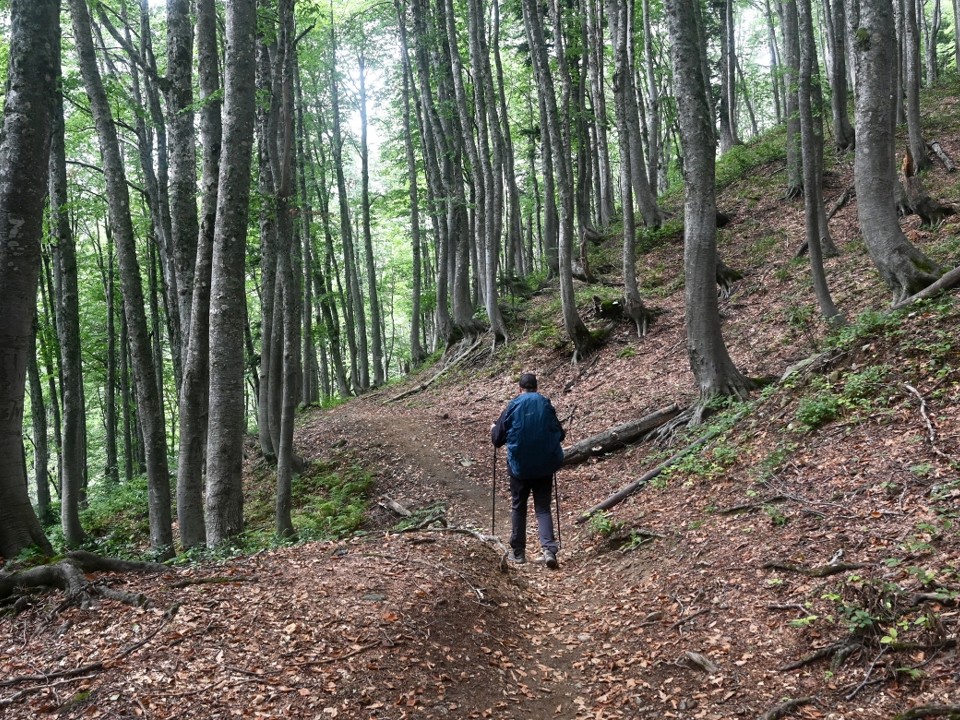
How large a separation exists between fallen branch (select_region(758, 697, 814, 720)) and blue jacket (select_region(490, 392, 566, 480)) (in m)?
3.68

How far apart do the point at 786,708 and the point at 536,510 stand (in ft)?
12.3

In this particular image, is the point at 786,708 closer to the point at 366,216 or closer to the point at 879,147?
the point at 879,147

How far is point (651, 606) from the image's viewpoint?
534 centimetres

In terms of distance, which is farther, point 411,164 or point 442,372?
point 411,164

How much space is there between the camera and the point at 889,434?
582 cm

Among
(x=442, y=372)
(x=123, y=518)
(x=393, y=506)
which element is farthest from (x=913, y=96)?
(x=123, y=518)

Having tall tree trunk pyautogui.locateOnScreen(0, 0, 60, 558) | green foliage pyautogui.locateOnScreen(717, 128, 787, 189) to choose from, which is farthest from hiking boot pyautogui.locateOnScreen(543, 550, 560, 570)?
green foliage pyautogui.locateOnScreen(717, 128, 787, 189)

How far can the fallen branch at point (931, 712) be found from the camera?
3.03 metres

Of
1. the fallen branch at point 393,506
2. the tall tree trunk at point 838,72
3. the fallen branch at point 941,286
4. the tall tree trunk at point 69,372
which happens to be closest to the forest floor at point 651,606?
the fallen branch at point 941,286

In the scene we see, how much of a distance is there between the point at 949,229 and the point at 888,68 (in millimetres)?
5004

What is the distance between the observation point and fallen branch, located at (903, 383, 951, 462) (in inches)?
Answer: 201

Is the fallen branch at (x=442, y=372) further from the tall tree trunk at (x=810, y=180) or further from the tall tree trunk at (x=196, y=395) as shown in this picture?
the tall tree trunk at (x=196, y=395)

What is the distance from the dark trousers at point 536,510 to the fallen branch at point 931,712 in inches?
163

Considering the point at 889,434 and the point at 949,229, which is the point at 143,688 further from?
the point at 949,229
